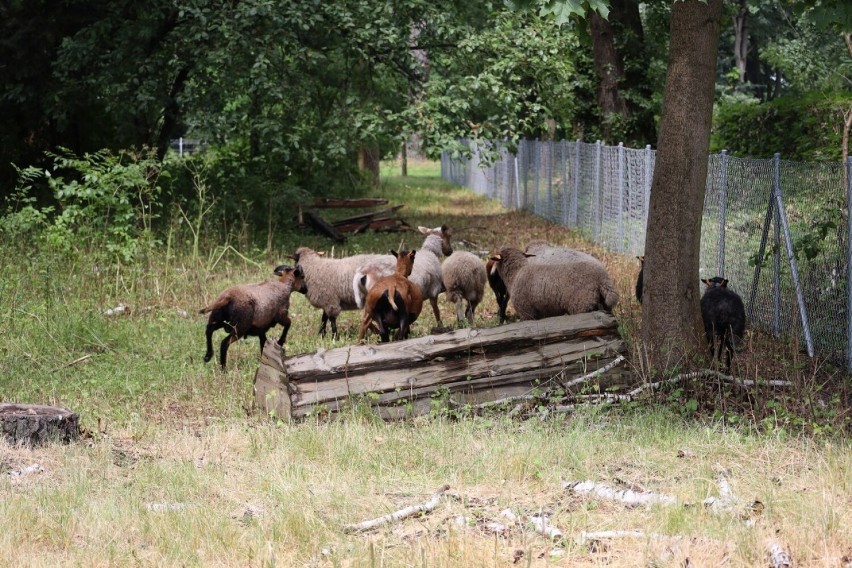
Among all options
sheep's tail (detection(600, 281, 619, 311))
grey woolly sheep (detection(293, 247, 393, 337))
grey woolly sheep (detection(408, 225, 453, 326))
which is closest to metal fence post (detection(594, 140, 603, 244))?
grey woolly sheep (detection(408, 225, 453, 326))

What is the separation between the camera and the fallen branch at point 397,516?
6035mm

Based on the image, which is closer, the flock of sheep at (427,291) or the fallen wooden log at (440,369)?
the fallen wooden log at (440,369)

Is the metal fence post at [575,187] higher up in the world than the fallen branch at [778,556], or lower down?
higher up

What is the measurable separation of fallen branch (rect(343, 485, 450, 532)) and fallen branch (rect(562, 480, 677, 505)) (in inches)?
34.1

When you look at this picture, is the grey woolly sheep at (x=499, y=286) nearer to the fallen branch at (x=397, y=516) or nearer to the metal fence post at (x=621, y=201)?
the fallen branch at (x=397, y=516)

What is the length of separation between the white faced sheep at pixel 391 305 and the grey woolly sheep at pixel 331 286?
1.32 meters

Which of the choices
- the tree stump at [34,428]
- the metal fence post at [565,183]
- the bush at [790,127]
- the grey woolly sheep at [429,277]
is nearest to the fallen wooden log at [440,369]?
the tree stump at [34,428]

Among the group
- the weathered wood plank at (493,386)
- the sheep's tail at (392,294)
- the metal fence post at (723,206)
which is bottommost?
the weathered wood plank at (493,386)

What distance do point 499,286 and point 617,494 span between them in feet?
21.0

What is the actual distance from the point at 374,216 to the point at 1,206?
7936 mm

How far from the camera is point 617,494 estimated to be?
6492 mm

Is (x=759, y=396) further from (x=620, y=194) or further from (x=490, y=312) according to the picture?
(x=620, y=194)

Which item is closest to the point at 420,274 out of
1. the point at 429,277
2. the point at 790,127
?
the point at 429,277

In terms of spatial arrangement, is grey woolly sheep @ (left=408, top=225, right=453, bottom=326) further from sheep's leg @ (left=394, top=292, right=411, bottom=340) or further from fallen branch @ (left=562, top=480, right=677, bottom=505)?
fallen branch @ (left=562, top=480, right=677, bottom=505)
